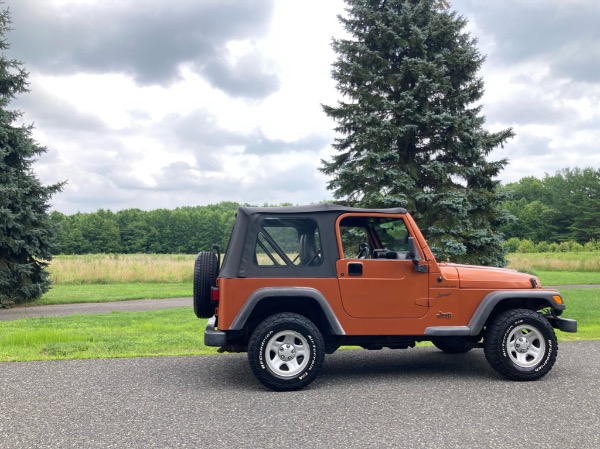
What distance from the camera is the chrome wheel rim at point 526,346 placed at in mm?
6168

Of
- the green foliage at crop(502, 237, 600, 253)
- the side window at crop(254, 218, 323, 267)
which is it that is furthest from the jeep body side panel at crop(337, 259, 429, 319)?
the green foliage at crop(502, 237, 600, 253)

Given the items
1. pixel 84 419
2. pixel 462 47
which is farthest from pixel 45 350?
pixel 462 47

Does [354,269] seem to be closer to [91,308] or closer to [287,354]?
[287,354]

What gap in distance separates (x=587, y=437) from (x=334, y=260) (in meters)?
2.89

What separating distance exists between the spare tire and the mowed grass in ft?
6.38

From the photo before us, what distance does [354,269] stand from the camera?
599 cm

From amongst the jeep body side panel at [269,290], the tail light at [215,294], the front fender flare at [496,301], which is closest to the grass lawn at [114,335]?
the tail light at [215,294]

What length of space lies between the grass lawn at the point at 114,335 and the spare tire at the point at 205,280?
1927 millimetres

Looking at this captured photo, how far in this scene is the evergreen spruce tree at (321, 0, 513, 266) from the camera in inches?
681

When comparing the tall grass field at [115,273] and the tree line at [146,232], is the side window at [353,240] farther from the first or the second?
the tree line at [146,232]

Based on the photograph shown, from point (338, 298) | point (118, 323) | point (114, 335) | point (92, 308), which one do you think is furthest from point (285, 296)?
point (92, 308)

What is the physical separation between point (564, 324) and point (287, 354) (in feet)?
11.0

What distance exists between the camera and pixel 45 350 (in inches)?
314

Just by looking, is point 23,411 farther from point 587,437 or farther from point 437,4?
point 437,4
